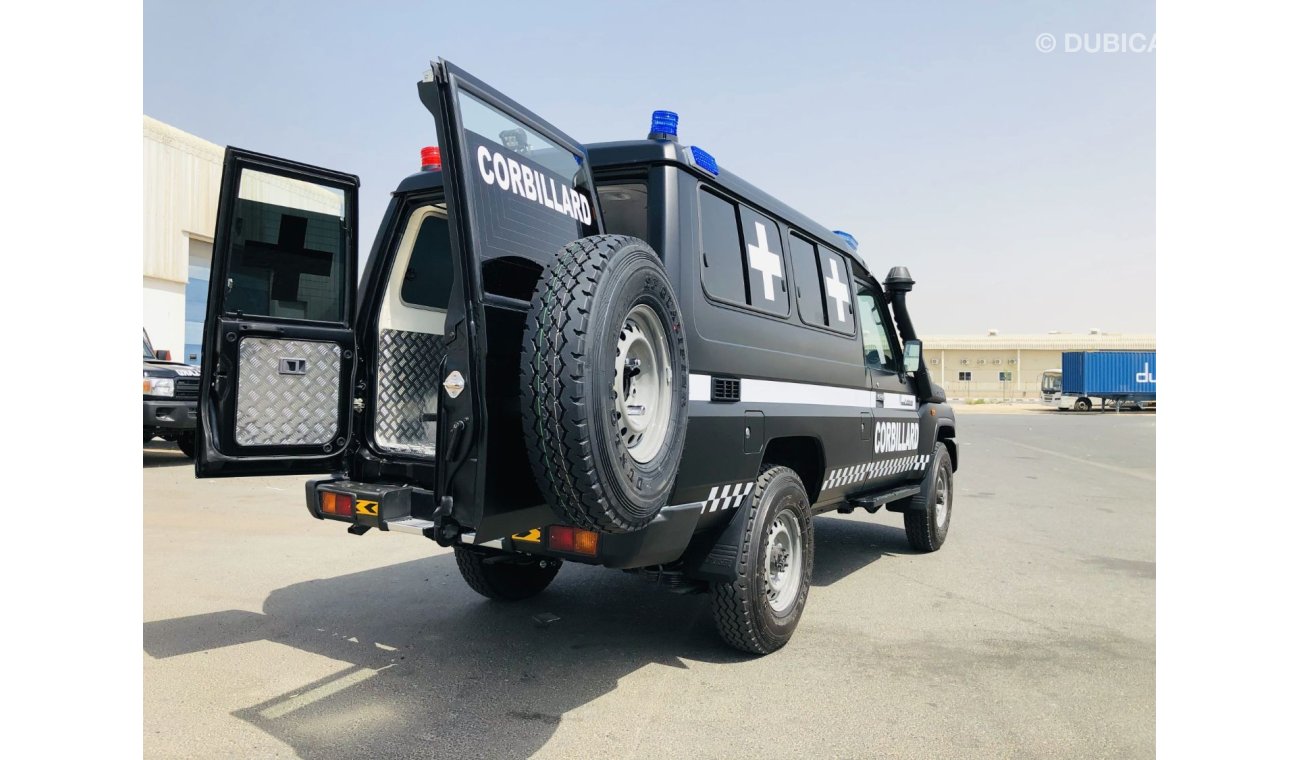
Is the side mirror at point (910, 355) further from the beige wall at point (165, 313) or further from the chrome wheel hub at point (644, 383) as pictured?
the beige wall at point (165, 313)

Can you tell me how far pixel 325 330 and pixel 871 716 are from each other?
307 cm

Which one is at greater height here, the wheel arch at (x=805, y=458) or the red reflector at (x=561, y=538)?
the wheel arch at (x=805, y=458)

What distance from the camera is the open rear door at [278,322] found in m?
4.04

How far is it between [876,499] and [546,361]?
3.91 m

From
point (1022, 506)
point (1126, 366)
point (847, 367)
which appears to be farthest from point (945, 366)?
point (847, 367)

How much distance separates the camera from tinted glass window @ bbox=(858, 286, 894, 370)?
6.12 metres

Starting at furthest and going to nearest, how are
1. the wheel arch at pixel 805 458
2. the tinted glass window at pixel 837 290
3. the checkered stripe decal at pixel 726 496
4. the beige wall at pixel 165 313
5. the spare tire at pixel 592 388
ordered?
the beige wall at pixel 165 313
the tinted glass window at pixel 837 290
the wheel arch at pixel 805 458
the checkered stripe decal at pixel 726 496
the spare tire at pixel 592 388

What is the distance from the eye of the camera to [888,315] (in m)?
6.65

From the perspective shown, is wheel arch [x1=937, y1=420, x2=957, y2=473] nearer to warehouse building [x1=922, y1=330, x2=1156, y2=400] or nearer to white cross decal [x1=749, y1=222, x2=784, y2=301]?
white cross decal [x1=749, y1=222, x2=784, y2=301]

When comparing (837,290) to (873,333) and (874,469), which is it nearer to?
(873,333)

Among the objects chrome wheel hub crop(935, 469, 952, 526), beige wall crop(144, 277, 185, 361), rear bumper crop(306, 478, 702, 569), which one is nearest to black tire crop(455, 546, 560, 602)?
rear bumper crop(306, 478, 702, 569)

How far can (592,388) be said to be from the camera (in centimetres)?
289

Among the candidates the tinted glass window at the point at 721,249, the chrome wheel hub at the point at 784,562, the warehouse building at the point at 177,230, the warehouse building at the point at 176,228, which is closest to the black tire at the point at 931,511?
the chrome wheel hub at the point at 784,562

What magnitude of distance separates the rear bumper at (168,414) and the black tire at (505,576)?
7338 millimetres
